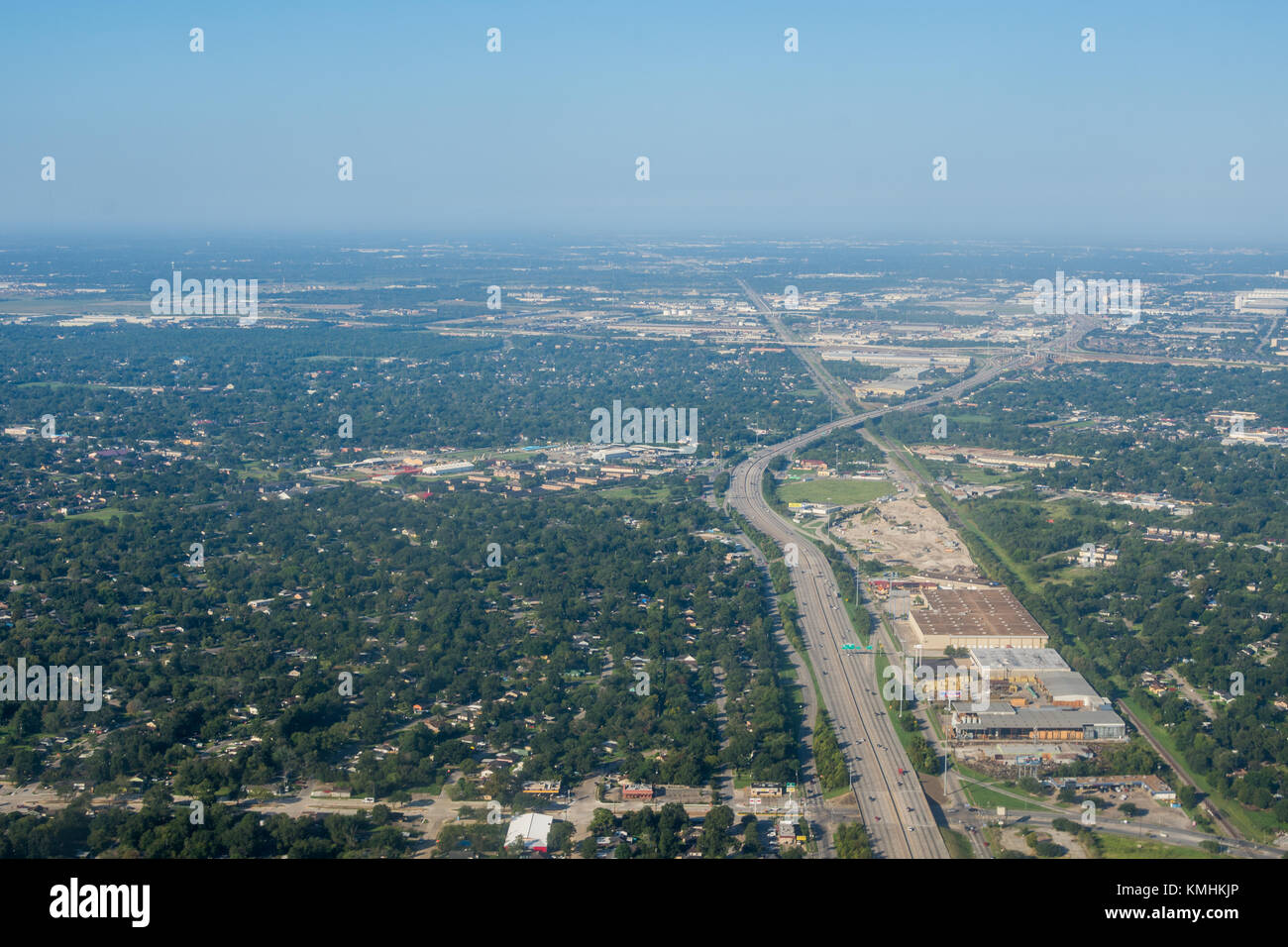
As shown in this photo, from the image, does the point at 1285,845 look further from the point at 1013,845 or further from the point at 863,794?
the point at 863,794

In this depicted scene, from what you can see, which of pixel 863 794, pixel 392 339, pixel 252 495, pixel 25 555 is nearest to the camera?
pixel 863 794

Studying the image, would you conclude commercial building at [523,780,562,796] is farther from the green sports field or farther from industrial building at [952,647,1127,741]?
the green sports field

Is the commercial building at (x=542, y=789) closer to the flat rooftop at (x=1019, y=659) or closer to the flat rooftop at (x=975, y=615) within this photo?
the flat rooftop at (x=1019, y=659)

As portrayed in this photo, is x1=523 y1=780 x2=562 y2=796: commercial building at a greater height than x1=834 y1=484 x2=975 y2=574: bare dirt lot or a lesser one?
lesser

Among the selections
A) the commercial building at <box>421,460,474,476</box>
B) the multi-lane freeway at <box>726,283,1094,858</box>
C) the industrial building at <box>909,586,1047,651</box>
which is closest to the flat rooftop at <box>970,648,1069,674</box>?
the industrial building at <box>909,586,1047,651</box>

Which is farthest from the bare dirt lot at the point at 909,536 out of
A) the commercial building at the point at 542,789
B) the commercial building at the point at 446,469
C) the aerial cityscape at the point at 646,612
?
the commercial building at the point at 446,469
